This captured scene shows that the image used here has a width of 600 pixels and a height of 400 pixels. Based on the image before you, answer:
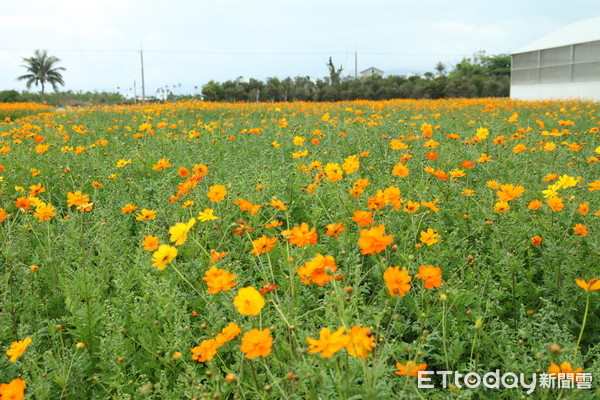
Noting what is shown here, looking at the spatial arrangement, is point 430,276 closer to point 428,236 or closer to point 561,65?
point 428,236

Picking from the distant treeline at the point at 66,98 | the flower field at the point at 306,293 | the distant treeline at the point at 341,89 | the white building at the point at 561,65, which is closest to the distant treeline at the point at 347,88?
the distant treeline at the point at 341,89

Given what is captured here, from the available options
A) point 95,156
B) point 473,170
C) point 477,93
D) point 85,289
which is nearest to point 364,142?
point 473,170

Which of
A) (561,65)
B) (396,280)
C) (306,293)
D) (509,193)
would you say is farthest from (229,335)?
(561,65)

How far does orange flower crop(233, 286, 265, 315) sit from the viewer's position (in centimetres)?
109

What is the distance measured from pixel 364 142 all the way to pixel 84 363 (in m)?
3.40

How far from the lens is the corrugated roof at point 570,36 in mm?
18397

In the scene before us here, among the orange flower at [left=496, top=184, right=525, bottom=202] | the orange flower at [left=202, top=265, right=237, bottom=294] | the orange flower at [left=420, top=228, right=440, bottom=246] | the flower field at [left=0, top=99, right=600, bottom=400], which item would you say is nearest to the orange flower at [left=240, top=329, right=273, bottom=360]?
the flower field at [left=0, top=99, right=600, bottom=400]

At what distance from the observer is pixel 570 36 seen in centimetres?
1972

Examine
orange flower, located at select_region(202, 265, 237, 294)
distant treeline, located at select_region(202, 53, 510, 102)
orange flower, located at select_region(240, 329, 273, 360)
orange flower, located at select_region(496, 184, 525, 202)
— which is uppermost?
distant treeline, located at select_region(202, 53, 510, 102)

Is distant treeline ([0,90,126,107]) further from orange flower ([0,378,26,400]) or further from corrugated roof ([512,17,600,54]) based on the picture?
orange flower ([0,378,26,400])

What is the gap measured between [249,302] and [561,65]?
2266 centimetres

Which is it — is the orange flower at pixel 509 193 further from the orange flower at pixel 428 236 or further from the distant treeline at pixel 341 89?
the distant treeline at pixel 341 89

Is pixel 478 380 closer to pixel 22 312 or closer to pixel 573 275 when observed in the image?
pixel 573 275

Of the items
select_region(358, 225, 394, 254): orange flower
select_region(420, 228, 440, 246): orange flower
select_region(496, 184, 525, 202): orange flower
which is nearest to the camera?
select_region(358, 225, 394, 254): orange flower
